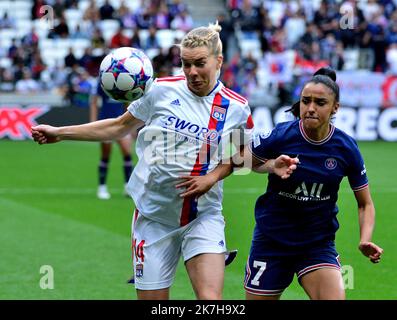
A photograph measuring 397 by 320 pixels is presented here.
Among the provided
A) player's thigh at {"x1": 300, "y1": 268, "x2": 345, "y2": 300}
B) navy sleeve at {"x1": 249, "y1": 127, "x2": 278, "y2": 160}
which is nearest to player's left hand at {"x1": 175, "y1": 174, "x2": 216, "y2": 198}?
navy sleeve at {"x1": 249, "y1": 127, "x2": 278, "y2": 160}

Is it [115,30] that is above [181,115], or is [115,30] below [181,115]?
below

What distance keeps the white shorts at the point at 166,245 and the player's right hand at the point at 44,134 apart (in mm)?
798

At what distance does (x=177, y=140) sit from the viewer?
251 inches

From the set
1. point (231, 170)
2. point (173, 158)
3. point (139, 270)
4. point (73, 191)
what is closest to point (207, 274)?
point (139, 270)

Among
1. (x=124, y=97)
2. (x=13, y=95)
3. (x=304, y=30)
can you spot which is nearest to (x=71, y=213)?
Result: (x=124, y=97)

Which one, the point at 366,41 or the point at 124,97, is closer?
the point at 124,97

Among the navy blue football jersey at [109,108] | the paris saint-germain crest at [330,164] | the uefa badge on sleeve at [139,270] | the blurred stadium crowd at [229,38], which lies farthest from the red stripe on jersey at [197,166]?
the blurred stadium crowd at [229,38]

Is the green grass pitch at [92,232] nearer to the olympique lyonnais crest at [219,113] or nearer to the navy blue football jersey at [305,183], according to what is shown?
the navy blue football jersey at [305,183]

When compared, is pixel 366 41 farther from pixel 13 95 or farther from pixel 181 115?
pixel 181 115

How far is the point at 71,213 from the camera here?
13.8 metres

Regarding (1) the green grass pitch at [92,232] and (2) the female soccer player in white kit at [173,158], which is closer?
(2) the female soccer player in white kit at [173,158]

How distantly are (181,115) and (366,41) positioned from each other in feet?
77.5

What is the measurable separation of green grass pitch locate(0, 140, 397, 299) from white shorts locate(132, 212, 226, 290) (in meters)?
2.38

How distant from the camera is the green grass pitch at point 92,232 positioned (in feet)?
30.0
